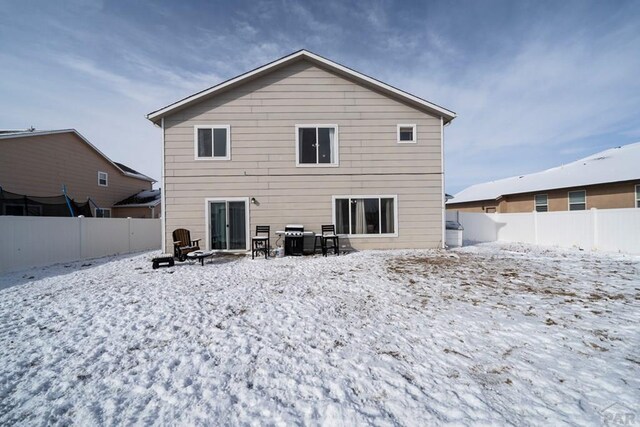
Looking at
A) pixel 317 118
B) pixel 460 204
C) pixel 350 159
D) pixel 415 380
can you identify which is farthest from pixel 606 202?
pixel 415 380

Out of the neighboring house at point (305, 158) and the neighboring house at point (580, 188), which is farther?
the neighboring house at point (580, 188)

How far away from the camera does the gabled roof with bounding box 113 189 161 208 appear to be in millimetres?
17450

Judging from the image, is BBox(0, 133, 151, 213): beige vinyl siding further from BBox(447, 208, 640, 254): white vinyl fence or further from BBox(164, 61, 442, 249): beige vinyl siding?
BBox(447, 208, 640, 254): white vinyl fence

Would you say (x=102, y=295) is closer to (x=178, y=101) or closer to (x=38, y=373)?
(x=38, y=373)

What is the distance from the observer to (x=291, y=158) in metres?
9.99

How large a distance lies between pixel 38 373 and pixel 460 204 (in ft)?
87.2

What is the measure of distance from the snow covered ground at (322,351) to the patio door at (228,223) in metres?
3.86

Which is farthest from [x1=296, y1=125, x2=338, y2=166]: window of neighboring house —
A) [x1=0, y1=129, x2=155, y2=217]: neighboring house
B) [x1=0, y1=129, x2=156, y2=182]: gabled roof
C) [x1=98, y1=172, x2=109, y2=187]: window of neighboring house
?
[x1=98, y1=172, x2=109, y2=187]: window of neighboring house

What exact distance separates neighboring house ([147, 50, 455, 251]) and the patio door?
0.04 meters

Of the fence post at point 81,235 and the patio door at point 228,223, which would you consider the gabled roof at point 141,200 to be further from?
the patio door at point 228,223

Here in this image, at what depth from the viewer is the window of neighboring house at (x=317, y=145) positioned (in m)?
10.0

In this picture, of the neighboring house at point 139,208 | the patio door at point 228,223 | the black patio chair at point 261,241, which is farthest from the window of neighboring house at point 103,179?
the black patio chair at point 261,241

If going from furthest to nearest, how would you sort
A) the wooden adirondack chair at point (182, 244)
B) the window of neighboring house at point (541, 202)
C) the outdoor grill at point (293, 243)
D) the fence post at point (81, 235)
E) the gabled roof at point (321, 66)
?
1. the window of neighboring house at point (541, 202)
2. the gabled roof at point (321, 66)
3. the outdoor grill at point (293, 243)
4. the fence post at point (81, 235)
5. the wooden adirondack chair at point (182, 244)

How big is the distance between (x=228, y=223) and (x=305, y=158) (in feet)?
12.7
